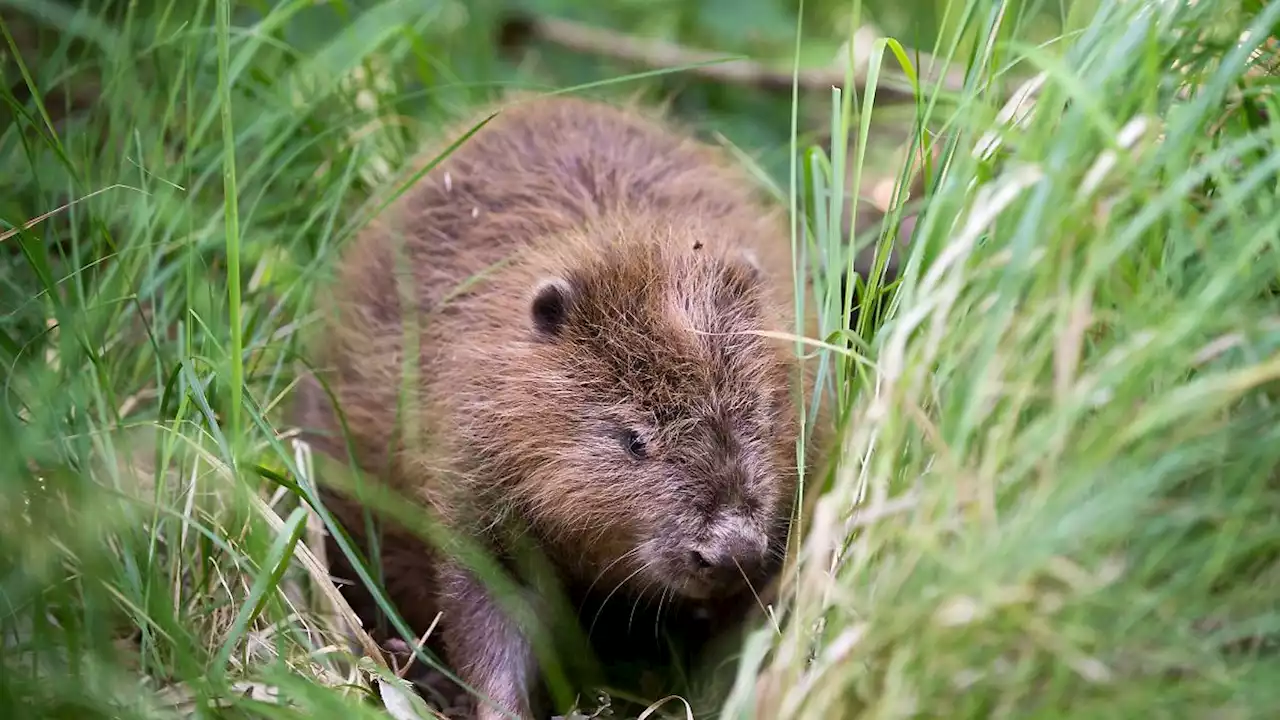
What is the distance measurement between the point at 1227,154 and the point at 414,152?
3.07m

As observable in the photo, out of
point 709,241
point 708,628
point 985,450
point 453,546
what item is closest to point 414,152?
point 709,241

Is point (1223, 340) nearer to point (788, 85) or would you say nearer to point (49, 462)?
point (49, 462)

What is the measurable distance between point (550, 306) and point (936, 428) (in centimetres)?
129

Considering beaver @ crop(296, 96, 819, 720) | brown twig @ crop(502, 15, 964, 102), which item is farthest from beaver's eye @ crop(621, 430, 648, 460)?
brown twig @ crop(502, 15, 964, 102)

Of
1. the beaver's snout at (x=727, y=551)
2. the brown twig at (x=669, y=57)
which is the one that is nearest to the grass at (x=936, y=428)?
the beaver's snout at (x=727, y=551)

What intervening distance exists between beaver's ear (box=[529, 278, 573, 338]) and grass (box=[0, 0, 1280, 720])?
0.68 metres

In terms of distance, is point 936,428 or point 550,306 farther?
Result: point 550,306

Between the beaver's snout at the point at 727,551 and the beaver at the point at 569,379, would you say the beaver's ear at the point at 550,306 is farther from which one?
the beaver's snout at the point at 727,551

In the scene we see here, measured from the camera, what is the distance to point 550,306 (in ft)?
11.2

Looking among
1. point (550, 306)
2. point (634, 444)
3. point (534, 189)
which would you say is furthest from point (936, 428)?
point (534, 189)

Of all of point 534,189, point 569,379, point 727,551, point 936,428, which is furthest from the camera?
point 534,189

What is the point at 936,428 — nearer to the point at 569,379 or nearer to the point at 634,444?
the point at 634,444

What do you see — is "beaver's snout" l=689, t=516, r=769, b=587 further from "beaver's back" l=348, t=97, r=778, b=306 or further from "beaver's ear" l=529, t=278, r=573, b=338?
"beaver's back" l=348, t=97, r=778, b=306

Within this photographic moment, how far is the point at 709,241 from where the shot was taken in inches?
142
